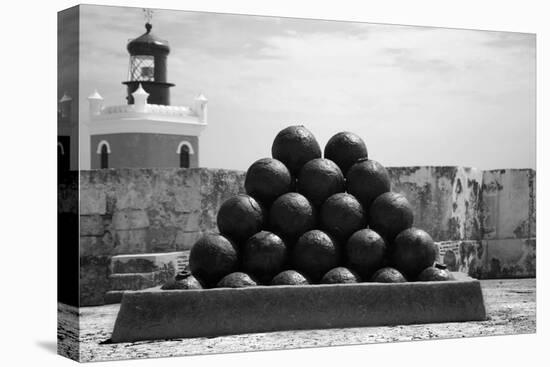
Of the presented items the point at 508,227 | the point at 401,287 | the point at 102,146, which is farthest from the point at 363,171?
the point at 508,227

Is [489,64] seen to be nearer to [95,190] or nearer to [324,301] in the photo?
[324,301]

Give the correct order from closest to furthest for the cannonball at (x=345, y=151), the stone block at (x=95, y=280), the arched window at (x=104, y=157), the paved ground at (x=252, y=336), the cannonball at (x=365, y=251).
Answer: the paved ground at (x=252, y=336)
the cannonball at (x=365, y=251)
the cannonball at (x=345, y=151)
the stone block at (x=95, y=280)
the arched window at (x=104, y=157)

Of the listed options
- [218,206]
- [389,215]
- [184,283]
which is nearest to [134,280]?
[218,206]

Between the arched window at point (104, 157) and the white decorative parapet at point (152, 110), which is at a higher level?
the white decorative parapet at point (152, 110)

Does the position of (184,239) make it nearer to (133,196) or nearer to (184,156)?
(133,196)

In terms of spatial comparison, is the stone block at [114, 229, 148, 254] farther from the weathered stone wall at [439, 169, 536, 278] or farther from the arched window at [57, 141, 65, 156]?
the weathered stone wall at [439, 169, 536, 278]

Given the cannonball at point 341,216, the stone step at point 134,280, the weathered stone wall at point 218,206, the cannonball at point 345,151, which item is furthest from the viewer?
the weathered stone wall at point 218,206

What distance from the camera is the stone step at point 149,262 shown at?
1312 cm

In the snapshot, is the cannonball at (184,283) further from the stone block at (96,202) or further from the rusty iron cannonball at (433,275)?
the stone block at (96,202)

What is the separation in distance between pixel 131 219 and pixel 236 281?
3669 millimetres

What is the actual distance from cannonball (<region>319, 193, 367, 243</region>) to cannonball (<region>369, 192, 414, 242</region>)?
214mm

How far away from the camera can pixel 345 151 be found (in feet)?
38.2

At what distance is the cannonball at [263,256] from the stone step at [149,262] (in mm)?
2421

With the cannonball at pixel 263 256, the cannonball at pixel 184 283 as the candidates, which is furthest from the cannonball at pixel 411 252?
the cannonball at pixel 184 283
